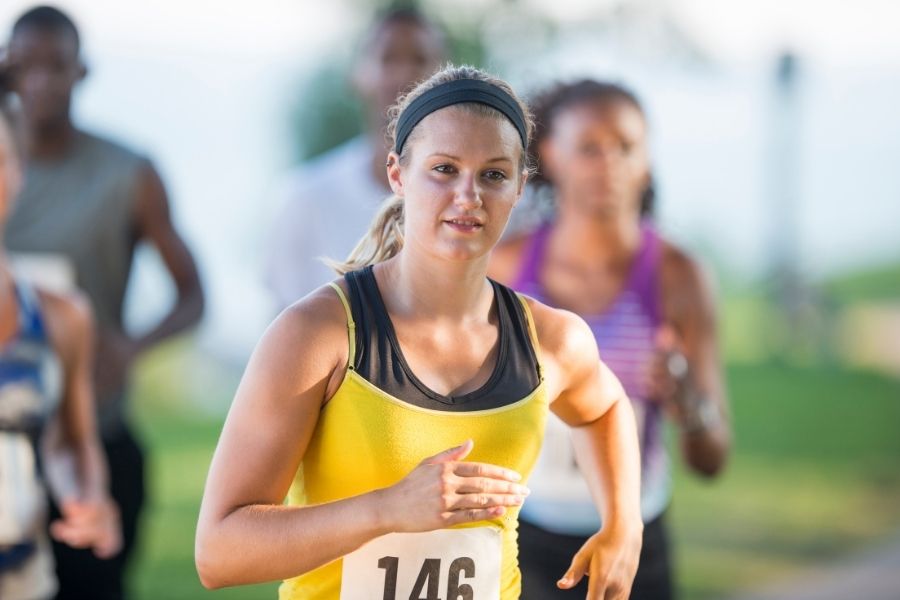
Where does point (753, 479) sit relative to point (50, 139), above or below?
below

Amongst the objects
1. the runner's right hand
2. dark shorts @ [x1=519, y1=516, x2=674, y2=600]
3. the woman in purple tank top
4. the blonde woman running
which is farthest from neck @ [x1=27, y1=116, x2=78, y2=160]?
the runner's right hand

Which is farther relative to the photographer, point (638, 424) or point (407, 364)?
point (638, 424)

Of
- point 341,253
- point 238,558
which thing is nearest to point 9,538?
point 341,253

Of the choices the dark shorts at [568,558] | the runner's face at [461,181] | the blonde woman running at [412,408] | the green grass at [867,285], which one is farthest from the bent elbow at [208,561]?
the green grass at [867,285]

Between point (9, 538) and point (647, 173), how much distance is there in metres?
1.93

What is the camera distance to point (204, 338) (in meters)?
10.4

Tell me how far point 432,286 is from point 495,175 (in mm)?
208

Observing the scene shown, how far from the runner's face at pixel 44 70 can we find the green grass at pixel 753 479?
110 inches

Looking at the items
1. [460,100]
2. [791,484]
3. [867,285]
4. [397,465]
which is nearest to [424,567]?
[397,465]

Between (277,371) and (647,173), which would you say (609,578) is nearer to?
(277,371)

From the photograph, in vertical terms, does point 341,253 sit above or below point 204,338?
below

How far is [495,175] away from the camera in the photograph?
6.64 feet

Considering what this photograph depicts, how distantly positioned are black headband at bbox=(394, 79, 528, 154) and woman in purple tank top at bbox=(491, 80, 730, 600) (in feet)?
4.58

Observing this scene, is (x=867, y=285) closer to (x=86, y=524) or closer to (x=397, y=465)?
(x=86, y=524)
